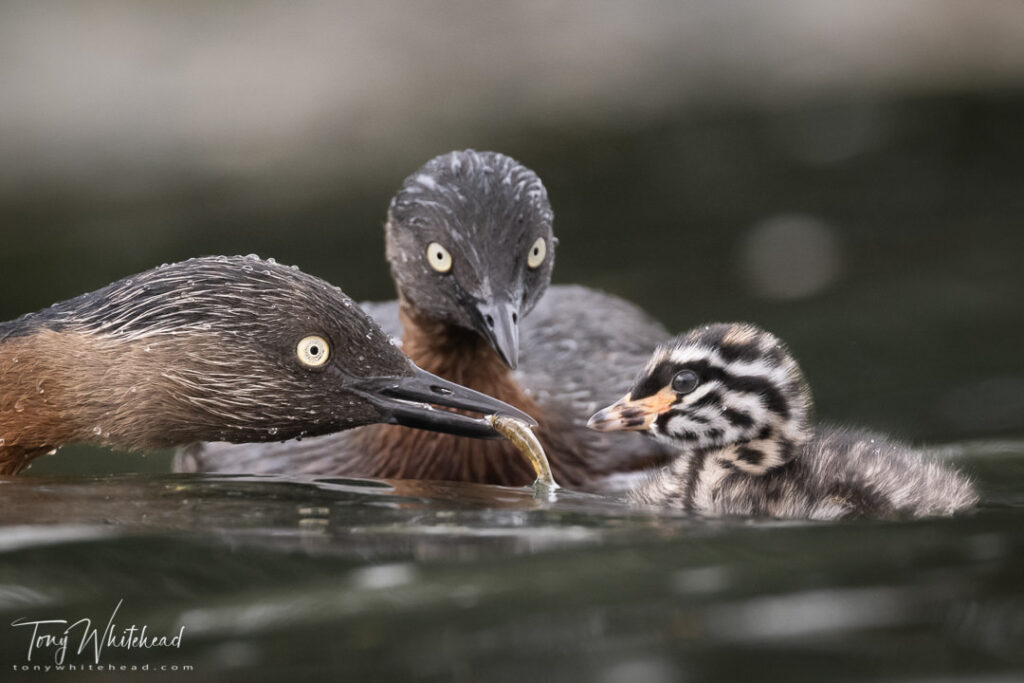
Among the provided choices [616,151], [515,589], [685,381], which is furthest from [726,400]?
[616,151]

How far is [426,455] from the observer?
5359mm

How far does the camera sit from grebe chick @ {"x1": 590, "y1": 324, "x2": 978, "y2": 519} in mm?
4301

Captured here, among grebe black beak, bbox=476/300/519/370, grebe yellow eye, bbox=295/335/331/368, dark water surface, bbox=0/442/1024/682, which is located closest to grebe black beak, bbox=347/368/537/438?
grebe yellow eye, bbox=295/335/331/368

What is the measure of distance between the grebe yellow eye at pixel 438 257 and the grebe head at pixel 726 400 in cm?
94

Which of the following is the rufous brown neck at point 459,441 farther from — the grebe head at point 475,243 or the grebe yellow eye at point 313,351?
the grebe yellow eye at point 313,351

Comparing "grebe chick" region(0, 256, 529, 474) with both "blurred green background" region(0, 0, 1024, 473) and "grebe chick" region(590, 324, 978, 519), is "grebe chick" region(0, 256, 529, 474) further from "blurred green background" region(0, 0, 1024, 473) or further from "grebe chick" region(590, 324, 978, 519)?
"blurred green background" region(0, 0, 1024, 473)

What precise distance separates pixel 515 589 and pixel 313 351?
4.76 ft

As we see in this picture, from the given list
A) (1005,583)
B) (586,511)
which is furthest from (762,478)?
(1005,583)

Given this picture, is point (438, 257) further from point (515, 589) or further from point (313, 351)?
point (515, 589)

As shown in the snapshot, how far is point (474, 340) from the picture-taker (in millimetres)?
5535

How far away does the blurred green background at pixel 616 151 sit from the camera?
6914mm

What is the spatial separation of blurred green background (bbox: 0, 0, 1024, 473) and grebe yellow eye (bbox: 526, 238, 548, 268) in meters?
1.65

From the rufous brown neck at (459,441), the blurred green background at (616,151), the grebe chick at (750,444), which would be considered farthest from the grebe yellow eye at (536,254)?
the blurred green background at (616,151)
